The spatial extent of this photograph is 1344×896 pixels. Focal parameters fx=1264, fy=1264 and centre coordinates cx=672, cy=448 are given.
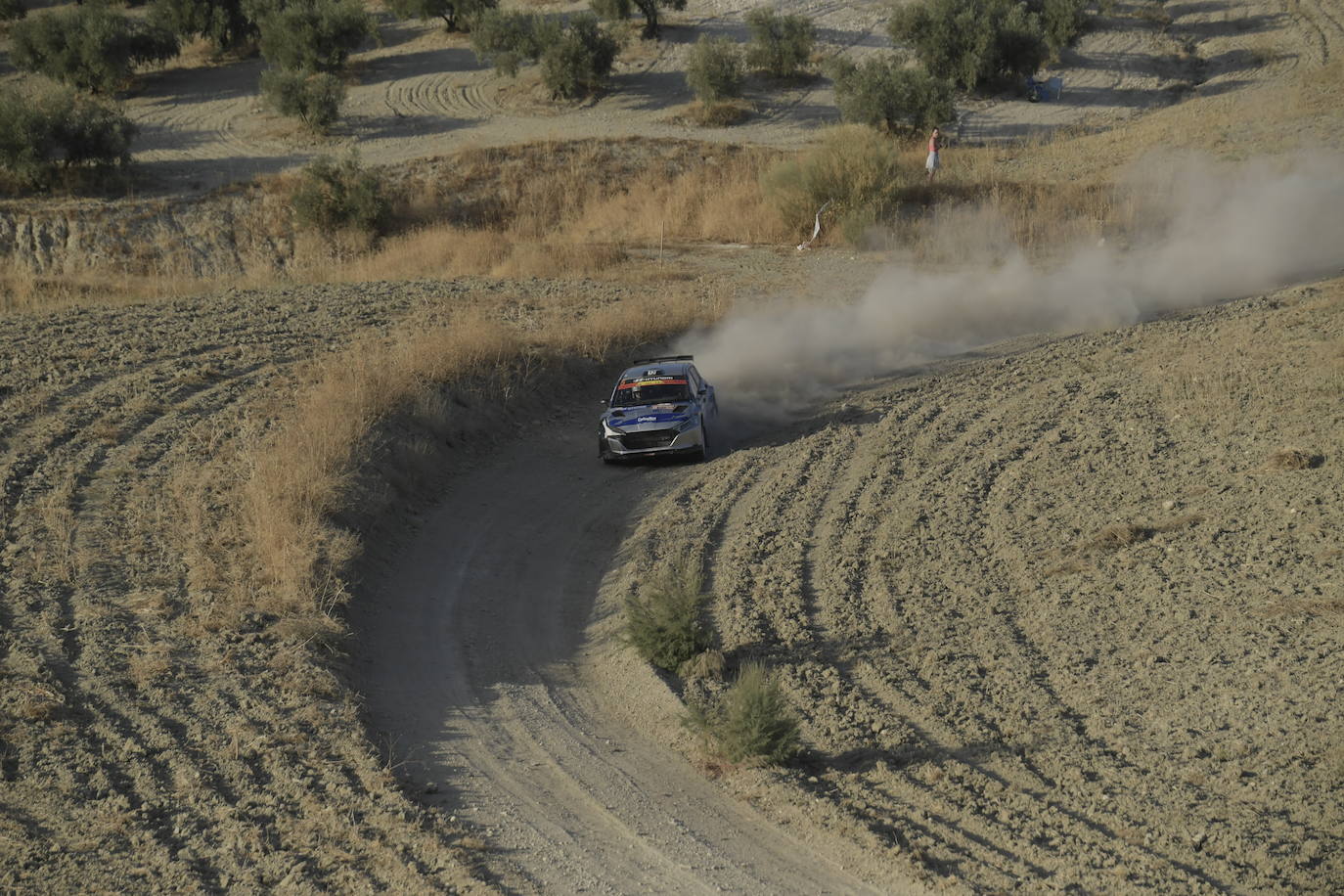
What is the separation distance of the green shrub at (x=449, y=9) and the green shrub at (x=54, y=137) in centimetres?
2005

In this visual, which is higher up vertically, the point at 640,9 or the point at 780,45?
the point at 640,9

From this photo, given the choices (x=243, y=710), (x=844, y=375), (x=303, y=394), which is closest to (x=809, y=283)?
(x=844, y=375)

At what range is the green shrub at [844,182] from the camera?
34.1 metres

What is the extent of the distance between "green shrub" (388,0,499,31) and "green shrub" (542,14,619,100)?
760cm

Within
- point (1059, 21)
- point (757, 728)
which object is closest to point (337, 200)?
point (757, 728)

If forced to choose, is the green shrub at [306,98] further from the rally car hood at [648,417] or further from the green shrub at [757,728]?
the green shrub at [757,728]

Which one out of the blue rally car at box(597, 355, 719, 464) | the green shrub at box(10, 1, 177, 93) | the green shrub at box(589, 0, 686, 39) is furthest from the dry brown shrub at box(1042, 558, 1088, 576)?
the green shrub at box(10, 1, 177, 93)

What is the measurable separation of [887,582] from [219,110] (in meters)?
45.2

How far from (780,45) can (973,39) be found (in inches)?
308

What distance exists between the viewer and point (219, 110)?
168 ft

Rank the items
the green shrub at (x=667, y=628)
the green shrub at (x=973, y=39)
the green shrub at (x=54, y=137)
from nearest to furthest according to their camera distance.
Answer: the green shrub at (x=667, y=628)
the green shrub at (x=54, y=137)
the green shrub at (x=973, y=39)

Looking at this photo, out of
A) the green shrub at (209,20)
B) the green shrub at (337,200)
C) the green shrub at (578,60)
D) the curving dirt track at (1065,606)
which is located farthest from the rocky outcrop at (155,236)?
the curving dirt track at (1065,606)

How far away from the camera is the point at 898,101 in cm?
4353

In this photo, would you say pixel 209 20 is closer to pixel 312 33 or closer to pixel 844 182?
pixel 312 33
